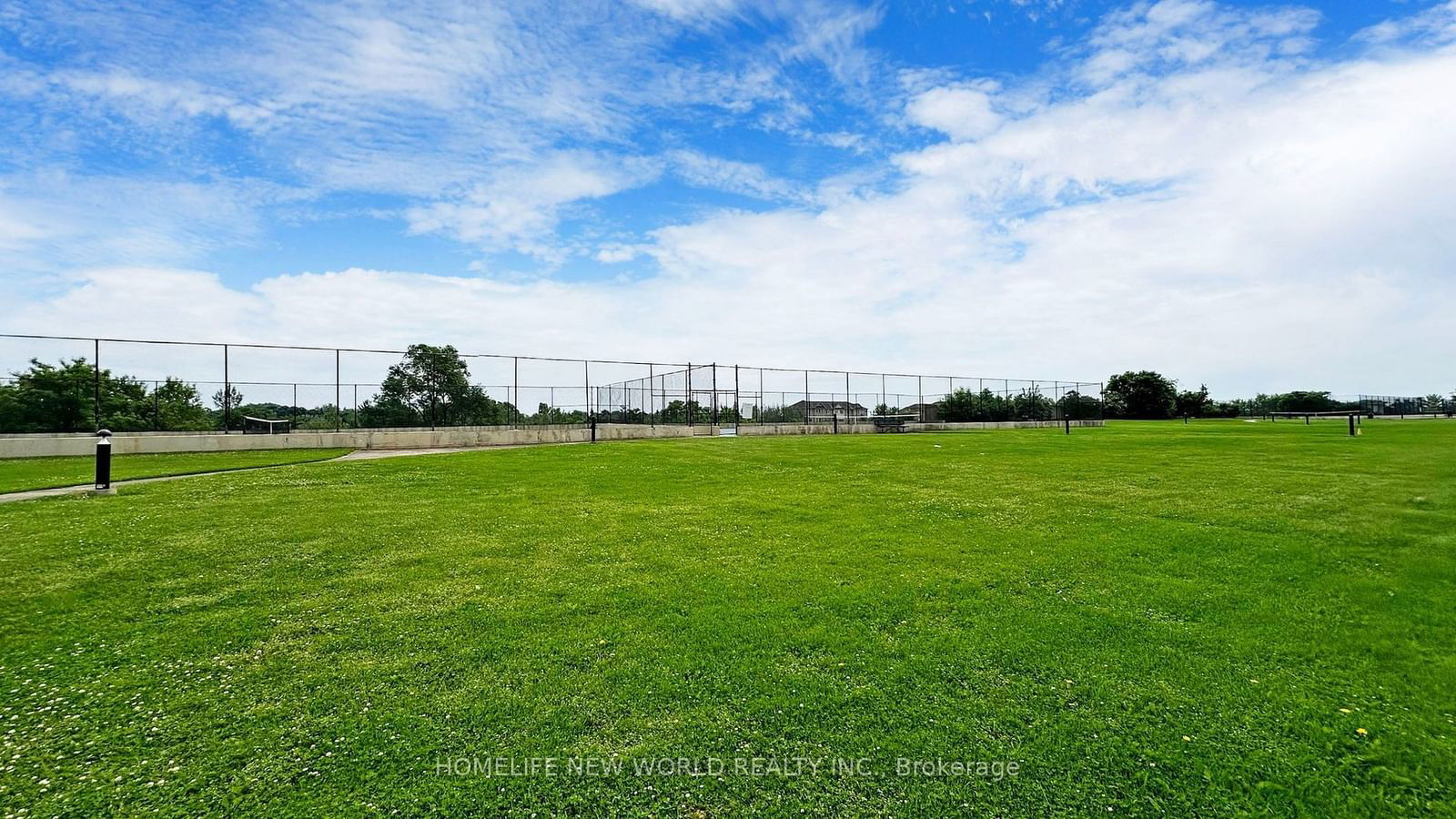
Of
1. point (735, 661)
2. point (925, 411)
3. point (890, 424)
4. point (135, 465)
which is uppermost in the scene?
point (925, 411)

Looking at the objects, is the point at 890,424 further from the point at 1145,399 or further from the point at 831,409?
the point at 1145,399

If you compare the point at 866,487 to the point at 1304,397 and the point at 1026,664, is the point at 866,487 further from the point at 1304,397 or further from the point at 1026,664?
the point at 1304,397

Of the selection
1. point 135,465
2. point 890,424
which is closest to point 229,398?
point 135,465

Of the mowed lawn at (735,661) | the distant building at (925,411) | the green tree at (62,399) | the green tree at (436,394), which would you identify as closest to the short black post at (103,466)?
the mowed lawn at (735,661)

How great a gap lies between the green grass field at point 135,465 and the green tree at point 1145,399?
224 feet

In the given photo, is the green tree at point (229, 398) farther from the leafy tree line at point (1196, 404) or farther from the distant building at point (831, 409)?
the leafy tree line at point (1196, 404)

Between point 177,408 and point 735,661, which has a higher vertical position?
point 177,408

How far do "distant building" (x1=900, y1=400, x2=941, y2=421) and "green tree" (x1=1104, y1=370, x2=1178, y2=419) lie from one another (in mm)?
26774

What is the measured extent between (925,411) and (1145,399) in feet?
105

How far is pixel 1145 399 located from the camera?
6269 cm

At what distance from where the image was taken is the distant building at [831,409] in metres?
38.5

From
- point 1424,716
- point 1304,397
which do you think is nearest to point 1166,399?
point 1304,397

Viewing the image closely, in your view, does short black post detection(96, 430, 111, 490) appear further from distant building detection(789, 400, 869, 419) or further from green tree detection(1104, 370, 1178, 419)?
green tree detection(1104, 370, 1178, 419)

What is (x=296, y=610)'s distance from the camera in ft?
15.5
